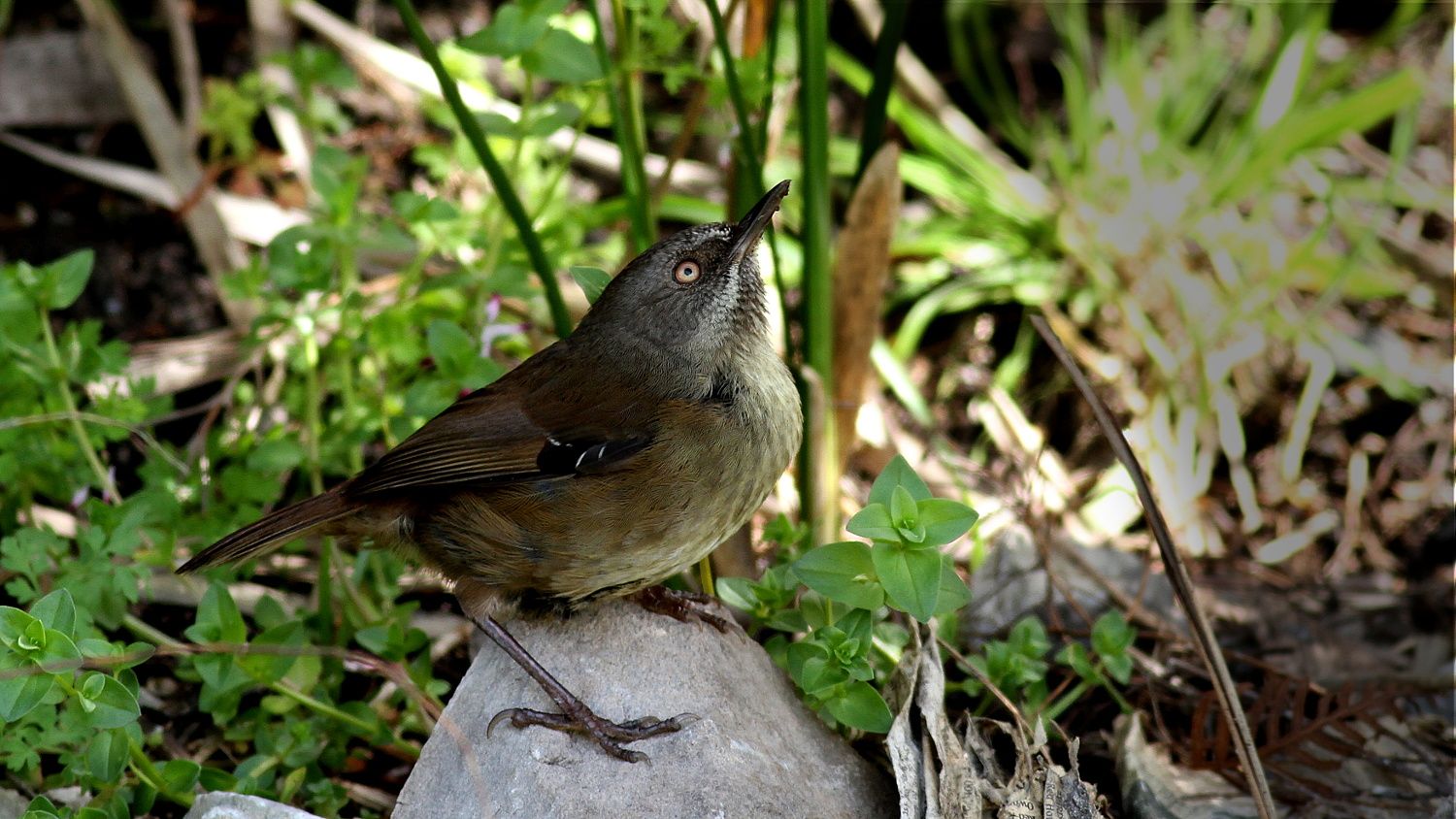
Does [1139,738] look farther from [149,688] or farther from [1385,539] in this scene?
[149,688]

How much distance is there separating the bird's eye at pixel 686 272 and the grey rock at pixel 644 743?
0.83m

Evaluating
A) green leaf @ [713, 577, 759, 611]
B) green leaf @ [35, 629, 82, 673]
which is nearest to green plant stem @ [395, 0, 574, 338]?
green leaf @ [713, 577, 759, 611]

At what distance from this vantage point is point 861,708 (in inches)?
118

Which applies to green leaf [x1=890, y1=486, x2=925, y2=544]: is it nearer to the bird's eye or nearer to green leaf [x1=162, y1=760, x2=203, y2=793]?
the bird's eye

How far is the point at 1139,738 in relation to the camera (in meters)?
3.47

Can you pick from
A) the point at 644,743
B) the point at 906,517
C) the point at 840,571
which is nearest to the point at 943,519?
the point at 906,517

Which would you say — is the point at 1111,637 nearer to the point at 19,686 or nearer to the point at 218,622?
the point at 218,622

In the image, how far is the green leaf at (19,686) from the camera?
2.61 metres

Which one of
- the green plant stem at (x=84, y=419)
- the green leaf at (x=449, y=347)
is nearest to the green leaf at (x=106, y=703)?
the green plant stem at (x=84, y=419)

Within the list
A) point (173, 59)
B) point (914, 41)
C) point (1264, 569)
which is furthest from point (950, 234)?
point (173, 59)

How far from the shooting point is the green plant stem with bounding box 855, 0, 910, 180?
4.01 meters

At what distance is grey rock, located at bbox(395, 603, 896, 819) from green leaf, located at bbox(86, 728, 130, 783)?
58cm

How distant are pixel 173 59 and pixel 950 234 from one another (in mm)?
3179

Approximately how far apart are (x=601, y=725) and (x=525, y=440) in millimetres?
715
